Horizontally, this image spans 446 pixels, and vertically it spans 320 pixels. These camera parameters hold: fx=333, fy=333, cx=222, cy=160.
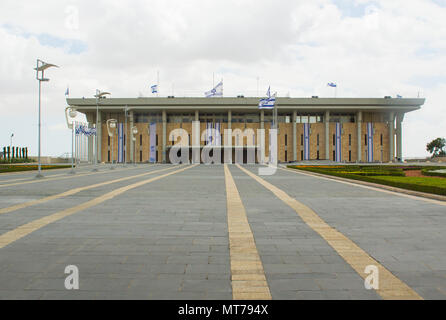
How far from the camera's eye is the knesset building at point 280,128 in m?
65.7

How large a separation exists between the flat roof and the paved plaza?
56.5 m

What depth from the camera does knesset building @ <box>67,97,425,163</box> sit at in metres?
65.7

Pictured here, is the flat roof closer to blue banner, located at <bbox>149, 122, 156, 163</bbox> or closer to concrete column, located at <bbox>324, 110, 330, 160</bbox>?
concrete column, located at <bbox>324, 110, 330, 160</bbox>

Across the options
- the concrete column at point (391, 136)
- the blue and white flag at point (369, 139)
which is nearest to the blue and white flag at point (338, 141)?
the blue and white flag at point (369, 139)

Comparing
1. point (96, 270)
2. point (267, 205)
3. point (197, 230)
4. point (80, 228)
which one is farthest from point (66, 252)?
point (267, 205)

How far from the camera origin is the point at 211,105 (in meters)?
64.4

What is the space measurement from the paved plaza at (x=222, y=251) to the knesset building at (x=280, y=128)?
57.6 metres

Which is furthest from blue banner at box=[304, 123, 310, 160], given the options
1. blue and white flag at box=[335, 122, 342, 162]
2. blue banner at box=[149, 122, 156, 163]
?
blue banner at box=[149, 122, 156, 163]

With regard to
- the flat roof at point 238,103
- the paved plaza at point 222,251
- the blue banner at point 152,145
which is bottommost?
the paved plaza at point 222,251

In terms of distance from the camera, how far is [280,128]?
221 ft

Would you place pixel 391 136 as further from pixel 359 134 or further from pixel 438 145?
pixel 438 145

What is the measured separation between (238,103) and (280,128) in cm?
1029

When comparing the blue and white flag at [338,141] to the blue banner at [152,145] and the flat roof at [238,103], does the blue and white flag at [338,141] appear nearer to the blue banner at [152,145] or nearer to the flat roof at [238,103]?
the flat roof at [238,103]

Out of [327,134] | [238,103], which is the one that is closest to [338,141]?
[327,134]
